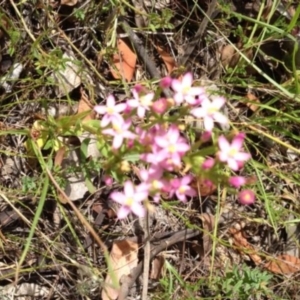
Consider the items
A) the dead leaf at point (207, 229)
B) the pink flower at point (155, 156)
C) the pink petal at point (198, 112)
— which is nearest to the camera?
the pink flower at point (155, 156)

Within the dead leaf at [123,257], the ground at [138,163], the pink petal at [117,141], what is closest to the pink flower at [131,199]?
the pink petal at [117,141]

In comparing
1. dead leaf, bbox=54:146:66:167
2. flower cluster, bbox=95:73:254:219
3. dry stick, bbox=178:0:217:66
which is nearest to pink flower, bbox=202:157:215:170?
flower cluster, bbox=95:73:254:219

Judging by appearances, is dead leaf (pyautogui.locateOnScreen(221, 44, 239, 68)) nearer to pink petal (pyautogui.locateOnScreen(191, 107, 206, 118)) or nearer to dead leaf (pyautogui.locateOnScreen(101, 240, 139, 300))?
dead leaf (pyautogui.locateOnScreen(101, 240, 139, 300))

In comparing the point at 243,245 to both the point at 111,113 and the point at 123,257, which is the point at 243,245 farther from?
the point at 111,113

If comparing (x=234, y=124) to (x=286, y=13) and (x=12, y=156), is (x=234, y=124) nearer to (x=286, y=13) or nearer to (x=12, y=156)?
(x=286, y=13)

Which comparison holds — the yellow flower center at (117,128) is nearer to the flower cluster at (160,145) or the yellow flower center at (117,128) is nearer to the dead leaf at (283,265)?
the flower cluster at (160,145)

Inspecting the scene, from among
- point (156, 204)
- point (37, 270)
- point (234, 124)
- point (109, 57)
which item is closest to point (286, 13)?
point (234, 124)
